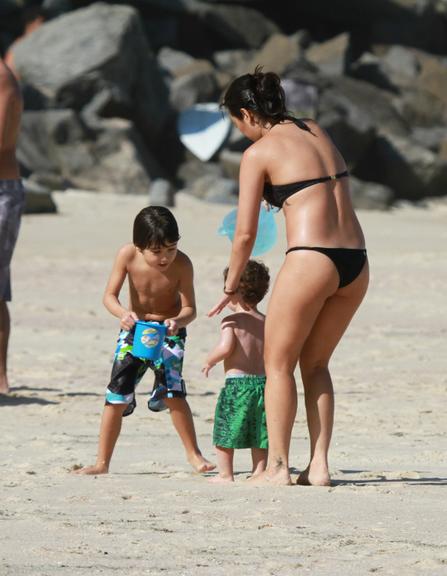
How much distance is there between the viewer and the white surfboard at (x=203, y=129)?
25000mm

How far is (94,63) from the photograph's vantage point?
24.3 m

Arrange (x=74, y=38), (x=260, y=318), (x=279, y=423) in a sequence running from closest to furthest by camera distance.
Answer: (x=279, y=423) < (x=260, y=318) < (x=74, y=38)

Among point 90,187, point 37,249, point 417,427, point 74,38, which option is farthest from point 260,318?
point 74,38

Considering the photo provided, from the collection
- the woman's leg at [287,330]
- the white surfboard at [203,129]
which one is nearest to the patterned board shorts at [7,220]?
the woman's leg at [287,330]

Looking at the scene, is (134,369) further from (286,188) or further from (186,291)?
(286,188)

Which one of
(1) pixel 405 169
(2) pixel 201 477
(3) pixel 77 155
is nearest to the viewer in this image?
(2) pixel 201 477

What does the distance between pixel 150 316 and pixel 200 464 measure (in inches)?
23.2

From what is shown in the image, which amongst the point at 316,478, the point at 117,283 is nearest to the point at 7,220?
the point at 117,283

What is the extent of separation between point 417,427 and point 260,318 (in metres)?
1.70

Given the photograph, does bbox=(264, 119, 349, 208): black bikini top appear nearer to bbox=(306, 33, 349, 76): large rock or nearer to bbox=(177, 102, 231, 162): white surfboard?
bbox=(177, 102, 231, 162): white surfboard

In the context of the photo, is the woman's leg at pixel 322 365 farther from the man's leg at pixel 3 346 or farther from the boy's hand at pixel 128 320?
the man's leg at pixel 3 346

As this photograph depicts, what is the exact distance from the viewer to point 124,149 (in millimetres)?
23172

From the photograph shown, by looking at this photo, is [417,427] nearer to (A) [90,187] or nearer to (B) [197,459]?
(B) [197,459]

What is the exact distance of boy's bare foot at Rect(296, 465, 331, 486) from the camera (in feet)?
15.3
